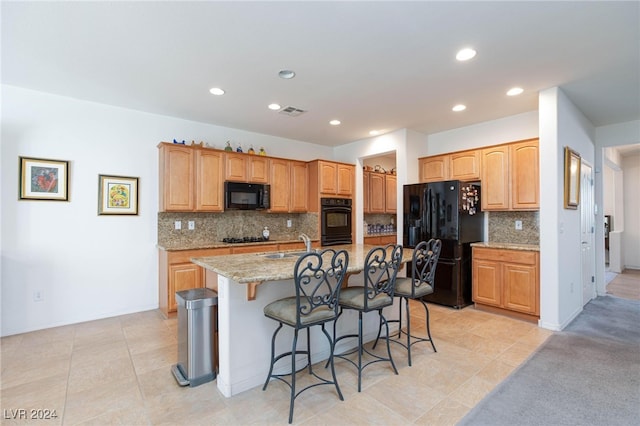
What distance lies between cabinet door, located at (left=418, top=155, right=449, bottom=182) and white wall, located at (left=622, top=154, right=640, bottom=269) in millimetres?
5591

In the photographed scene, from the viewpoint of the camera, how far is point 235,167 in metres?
4.71

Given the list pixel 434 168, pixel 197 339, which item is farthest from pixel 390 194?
pixel 197 339

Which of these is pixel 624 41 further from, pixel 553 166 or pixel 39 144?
pixel 39 144

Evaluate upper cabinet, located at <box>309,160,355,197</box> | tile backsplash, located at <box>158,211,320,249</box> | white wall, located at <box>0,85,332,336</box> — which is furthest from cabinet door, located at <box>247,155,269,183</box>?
white wall, located at <box>0,85,332,336</box>

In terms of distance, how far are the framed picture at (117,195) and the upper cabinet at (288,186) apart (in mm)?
1934

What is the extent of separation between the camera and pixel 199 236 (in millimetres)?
4664

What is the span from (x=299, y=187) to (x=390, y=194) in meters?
2.19

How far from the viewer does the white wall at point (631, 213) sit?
23.1 feet

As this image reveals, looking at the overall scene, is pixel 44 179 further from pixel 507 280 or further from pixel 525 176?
pixel 525 176

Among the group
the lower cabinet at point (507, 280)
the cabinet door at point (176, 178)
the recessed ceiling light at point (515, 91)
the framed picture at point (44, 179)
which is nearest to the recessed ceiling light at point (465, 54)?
the recessed ceiling light at point (515, 91)

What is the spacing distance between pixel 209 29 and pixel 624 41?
3263 mm

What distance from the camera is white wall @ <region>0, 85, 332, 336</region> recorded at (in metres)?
3.40

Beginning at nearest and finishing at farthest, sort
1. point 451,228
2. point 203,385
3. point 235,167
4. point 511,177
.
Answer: point 203,385 < point 511,177 < point 451,228 < point 235,167

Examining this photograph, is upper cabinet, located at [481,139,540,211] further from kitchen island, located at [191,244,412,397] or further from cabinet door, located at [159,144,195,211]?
cabinet door, located at [159,144,195,211]
